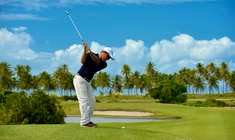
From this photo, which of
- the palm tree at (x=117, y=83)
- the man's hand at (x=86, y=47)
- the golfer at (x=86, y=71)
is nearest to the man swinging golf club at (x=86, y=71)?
the golfer at (x=86, y=71)

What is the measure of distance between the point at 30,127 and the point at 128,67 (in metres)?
105

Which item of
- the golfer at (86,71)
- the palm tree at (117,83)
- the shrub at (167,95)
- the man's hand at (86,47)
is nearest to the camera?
the man's hand at (86,47)

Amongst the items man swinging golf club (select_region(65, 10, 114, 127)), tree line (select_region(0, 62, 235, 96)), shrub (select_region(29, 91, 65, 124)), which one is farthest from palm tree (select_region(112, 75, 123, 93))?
man swinging golf club (select_region(65, 10, 114, 127))

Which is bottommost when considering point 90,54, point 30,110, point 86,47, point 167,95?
point 30,110

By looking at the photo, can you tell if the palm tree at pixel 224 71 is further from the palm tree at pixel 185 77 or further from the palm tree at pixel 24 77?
the palm tree at pixel 24 77

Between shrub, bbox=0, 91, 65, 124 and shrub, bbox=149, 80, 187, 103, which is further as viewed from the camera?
shrub, bbox=149, 80, 187, 103

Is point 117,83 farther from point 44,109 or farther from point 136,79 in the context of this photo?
point 44,109

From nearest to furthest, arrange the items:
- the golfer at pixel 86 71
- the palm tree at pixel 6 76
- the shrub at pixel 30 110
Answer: the golfer at pixel 86 71 → the shrub at pixel 30 110 → the palm tree at pixel 6 76

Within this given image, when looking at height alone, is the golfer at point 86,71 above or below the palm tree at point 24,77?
below

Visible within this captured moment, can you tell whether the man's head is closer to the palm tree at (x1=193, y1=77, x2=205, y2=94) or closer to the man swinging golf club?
the man swinging golf club

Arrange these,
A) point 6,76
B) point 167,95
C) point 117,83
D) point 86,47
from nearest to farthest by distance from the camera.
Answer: point 86,47 → point 167,95 → point 6,76 → point 117,83

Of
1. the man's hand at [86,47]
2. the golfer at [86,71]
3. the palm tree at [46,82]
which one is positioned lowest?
the golfer at [86,71]

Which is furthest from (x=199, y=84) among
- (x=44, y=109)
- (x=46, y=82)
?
(x=44, y=109)

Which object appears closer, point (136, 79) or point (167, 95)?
point (167, 95)
